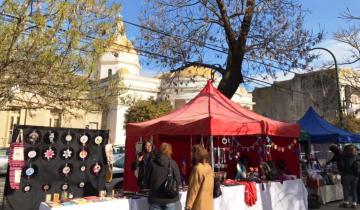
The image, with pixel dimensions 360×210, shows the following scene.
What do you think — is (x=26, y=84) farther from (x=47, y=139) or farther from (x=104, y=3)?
(x=104, y=3)

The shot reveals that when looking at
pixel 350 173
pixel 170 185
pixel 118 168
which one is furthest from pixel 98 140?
pixel 350 173

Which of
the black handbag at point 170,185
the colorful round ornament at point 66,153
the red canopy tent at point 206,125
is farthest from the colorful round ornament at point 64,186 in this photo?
the black handbag at point 170,185

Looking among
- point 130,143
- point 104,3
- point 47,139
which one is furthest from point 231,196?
point 104,3

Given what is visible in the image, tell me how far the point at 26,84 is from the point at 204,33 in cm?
619

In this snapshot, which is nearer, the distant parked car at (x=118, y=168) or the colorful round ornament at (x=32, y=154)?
the colorful round ornament at (x=32, y=154)

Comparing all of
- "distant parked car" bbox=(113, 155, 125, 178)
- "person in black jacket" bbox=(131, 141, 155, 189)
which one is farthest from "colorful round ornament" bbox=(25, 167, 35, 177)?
"distant parked car" bbox=(113, 155, 125, 178)

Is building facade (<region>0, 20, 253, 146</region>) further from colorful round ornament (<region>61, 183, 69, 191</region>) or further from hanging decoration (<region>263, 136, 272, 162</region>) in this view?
colorful round ornament (<region>61, 183, 69, 191</region>)

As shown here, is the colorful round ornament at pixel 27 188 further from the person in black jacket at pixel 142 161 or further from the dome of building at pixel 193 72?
the dome of building at pixel 193 72

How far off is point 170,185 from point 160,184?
159 millimetres

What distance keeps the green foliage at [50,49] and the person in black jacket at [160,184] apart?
346cm

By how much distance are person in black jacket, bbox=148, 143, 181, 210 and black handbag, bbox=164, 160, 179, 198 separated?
41mm

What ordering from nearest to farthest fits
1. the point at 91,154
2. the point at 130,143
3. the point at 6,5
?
the point at 6,5 < the point at 91,154 < the point at 130,143

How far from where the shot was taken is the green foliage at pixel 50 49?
7648 mm

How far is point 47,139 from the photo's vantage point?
27.3 ft
